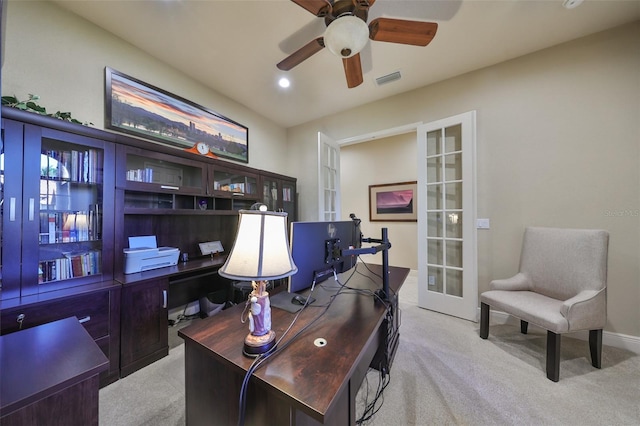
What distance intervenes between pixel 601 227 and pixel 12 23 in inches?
201

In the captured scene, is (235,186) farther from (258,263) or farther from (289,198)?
(258,263)

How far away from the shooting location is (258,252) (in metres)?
0.94

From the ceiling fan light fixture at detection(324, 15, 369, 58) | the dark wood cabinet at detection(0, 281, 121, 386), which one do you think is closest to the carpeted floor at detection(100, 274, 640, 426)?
the dark wood cabinet at detection(0, 281, 121, 386)

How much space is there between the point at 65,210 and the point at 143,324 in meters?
1.05

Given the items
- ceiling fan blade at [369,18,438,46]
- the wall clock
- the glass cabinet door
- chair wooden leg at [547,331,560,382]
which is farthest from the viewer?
the glass cabinet door

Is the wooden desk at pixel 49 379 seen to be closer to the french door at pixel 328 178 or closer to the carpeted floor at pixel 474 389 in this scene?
the carpeted floor at pixel 474 389

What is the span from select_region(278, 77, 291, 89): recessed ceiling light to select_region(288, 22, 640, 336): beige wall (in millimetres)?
1679

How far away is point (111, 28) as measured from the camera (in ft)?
6.83

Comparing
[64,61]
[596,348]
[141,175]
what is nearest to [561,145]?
[596,348]

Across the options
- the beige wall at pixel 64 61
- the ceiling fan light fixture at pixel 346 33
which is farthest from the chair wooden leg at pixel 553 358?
the beige wall at pixel 64 61

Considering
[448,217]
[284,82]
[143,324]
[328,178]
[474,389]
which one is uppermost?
[284,82]

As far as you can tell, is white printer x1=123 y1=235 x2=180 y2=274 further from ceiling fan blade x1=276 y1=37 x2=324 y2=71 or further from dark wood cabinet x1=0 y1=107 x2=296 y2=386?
ceiling fan blade x1=276 y1=37 x2=324 y2=71

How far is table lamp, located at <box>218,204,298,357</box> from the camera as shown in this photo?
0.93 m

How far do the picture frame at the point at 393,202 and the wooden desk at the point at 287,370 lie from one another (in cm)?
356
